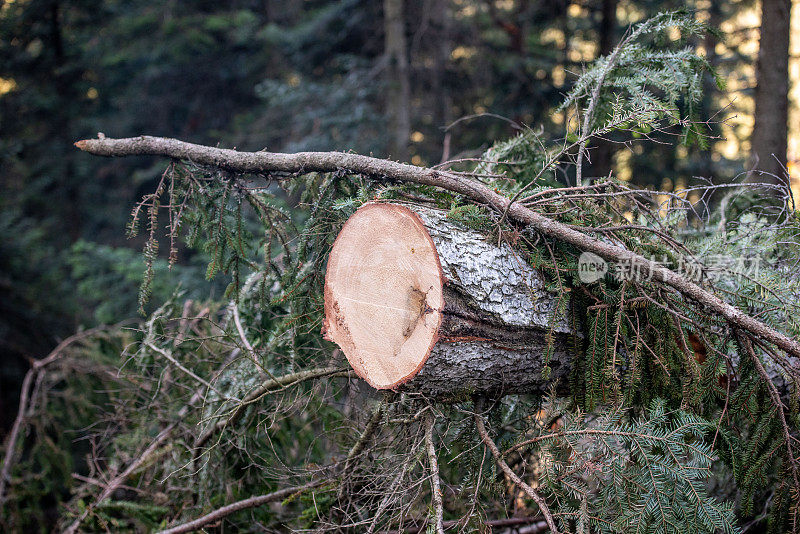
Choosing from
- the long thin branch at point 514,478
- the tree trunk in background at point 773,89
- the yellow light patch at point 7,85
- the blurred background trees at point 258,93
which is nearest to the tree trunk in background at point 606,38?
the blurred background trees at point 258,93

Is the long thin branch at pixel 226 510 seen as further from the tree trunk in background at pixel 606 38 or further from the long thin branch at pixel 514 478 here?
the tree trunk in background at pixel 606 38

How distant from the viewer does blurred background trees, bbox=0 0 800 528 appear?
767 centimetres

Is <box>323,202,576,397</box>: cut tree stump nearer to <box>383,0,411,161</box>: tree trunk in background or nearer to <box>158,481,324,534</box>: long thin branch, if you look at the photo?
<box>158,481,324,534</box>: long thin branch

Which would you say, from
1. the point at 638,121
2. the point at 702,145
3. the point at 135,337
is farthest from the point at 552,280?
the point at 135,337

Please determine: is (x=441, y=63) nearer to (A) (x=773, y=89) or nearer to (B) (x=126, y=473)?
(A) (x=773, y=89)

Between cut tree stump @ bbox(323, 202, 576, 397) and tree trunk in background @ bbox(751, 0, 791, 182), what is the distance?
4002 mm

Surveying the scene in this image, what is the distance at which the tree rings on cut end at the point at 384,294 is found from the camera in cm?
206

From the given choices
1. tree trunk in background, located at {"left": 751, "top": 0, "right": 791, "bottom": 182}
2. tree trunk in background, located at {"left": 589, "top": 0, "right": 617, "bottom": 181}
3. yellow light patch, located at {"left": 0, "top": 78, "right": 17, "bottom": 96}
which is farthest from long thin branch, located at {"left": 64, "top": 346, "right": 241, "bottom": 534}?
yellow light patch, located at {"left": 0, "top": 78, "right": 17, "bottom": 96}

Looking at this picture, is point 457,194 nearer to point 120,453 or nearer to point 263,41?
point 120,453

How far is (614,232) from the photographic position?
244 cm

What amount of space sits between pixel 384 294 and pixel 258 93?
27.0 ft

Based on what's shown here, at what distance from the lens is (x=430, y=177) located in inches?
96.0

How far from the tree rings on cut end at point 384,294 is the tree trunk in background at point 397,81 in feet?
20.2

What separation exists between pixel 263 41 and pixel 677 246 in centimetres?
1089
